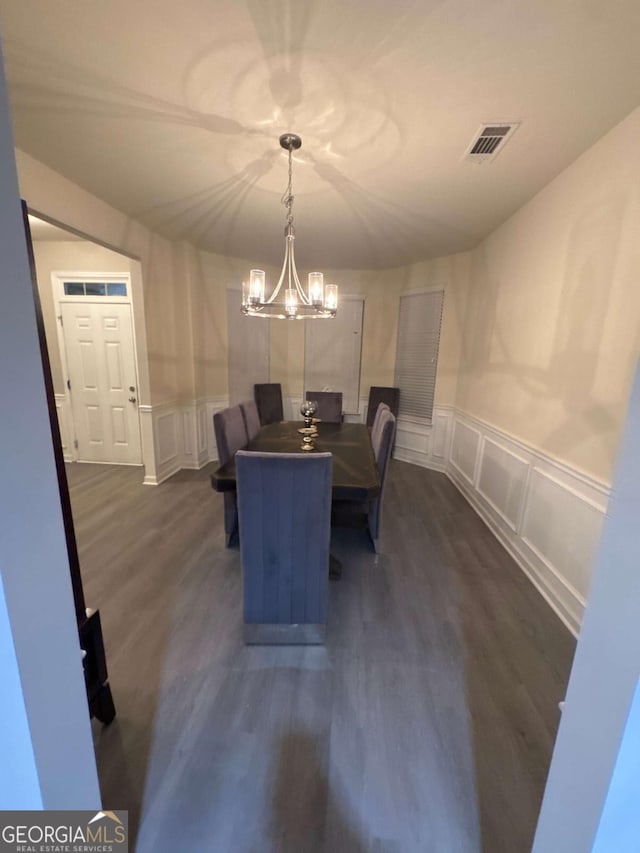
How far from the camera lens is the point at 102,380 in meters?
4.17

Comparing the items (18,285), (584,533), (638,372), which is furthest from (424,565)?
(18,285)

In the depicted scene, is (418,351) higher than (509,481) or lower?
higher

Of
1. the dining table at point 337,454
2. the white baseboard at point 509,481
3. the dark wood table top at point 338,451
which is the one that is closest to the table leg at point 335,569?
the dining table at point 337,454

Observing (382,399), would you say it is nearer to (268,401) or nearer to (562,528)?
(268,401)

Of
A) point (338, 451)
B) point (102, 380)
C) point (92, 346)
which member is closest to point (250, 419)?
point (338, 451)

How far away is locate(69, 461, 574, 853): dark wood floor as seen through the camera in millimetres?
1080

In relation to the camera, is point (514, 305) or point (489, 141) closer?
point (489, 141)

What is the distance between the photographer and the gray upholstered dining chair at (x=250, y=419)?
278 centimetres

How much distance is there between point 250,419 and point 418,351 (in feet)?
8.80

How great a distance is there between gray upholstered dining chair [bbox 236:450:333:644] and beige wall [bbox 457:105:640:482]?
155 centimetres

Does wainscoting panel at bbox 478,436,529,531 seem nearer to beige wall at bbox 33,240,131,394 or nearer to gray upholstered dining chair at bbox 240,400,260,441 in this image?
gray upholstered dining chair at bbox 240,400,260,441

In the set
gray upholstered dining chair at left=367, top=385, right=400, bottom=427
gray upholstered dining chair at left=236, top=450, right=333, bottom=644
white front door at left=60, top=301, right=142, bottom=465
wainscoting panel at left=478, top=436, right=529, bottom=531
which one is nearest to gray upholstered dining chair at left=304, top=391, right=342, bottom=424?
gray upholstered dining chair at left=367, top=385, right=400, bottom=427

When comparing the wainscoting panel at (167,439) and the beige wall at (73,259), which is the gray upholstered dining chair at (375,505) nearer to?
the wainscoting panel at (167,439)

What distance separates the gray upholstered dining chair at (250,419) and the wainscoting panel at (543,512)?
213cm
